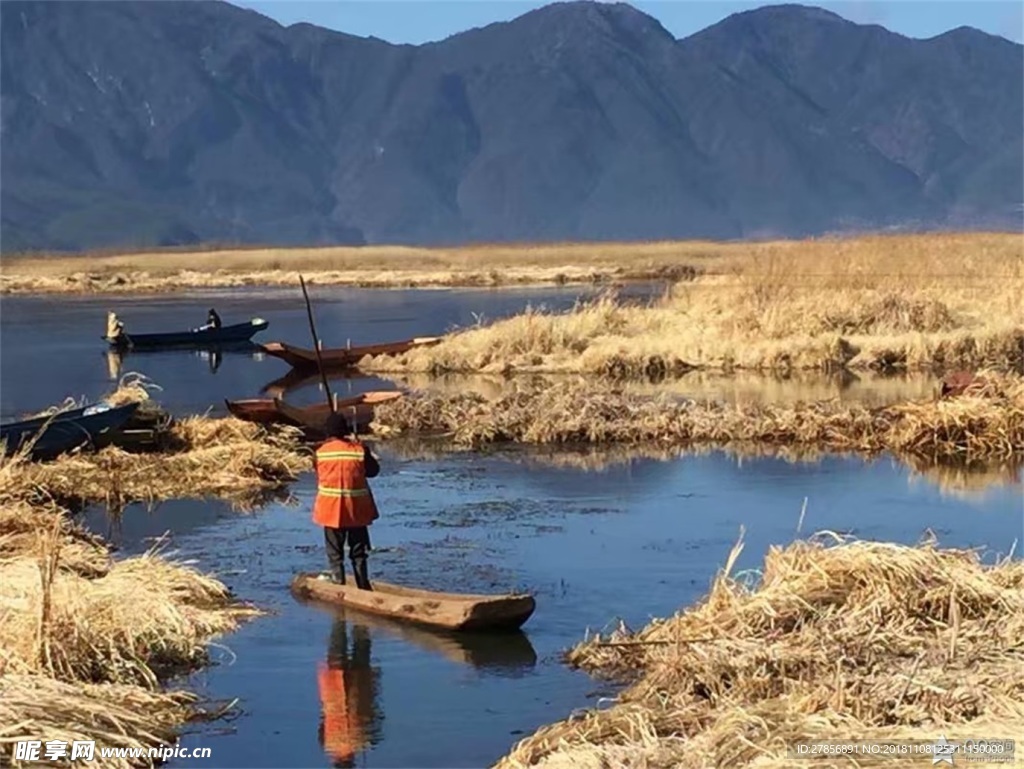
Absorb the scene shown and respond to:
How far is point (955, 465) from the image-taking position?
20703mm

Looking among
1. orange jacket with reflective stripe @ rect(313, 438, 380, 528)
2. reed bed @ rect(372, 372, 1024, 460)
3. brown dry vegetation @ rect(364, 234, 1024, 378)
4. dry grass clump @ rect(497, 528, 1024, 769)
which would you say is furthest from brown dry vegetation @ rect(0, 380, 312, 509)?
brown dry vegetation @ rect(364, 234, 1024, 378)

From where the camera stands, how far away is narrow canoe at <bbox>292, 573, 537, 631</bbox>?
1283 centimetres

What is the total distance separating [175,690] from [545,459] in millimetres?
10894

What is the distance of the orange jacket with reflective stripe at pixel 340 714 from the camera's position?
10.7 meters

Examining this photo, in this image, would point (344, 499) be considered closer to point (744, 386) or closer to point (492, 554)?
point (492, 554)

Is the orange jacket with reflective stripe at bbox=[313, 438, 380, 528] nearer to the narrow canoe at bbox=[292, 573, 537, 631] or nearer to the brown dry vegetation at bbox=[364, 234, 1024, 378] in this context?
the narrow canoe at bbox=[292, 573, 537, 631]

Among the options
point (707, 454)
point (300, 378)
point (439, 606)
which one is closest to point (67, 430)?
point (707, 454)

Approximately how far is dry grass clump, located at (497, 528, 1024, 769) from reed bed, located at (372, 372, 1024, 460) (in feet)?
27.1

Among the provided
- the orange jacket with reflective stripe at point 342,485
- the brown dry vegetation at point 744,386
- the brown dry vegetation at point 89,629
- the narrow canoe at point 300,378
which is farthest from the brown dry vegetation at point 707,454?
the narrow canoe at point 300,378

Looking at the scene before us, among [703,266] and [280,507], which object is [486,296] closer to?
[703,266]

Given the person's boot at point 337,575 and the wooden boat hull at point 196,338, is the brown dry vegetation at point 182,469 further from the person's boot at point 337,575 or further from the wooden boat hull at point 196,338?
the wooden boat hull at point 196,338

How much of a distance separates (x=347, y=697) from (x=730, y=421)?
41.0ft

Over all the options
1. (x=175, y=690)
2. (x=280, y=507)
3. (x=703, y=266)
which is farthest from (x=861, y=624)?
(x=703, y=266)

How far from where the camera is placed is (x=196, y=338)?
41406 millimetres
